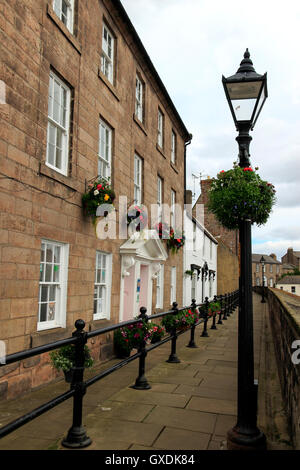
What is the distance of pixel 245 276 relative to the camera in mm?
3953

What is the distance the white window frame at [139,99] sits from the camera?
12.3 m

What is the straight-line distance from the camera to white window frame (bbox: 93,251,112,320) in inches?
366

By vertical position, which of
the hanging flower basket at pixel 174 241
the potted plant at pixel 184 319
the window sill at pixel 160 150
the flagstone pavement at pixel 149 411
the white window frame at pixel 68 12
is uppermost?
the white window frame at pixel 68 12

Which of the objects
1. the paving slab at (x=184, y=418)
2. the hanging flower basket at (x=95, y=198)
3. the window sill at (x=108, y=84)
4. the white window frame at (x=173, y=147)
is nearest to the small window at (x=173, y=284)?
the white window frame at (x=173, y=147)

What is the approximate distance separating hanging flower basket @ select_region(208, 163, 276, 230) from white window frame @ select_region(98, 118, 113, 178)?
17.9 feet

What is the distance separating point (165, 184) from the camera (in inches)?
591

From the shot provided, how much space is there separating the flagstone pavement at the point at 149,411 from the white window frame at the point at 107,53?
710 centimetres

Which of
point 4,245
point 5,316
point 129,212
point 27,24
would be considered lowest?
point 5,316

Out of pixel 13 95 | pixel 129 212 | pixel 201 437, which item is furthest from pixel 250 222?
pixel 129 212

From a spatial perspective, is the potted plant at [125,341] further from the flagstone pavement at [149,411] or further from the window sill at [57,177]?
the window sill at [57,177]

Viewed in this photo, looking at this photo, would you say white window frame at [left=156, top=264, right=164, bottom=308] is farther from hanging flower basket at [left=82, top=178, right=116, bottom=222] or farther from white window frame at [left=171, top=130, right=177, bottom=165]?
hanging flower basket at [left=82, top=178, right=116, bottom=222]
